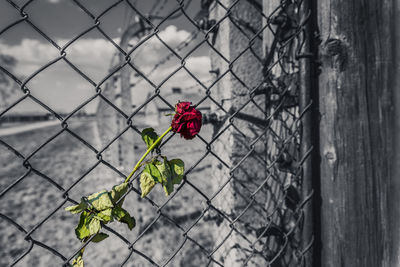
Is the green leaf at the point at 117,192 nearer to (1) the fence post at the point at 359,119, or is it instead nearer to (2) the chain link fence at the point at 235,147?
(2) the chain link fence at the point at 235,147

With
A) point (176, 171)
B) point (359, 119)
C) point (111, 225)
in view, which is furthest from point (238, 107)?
point (111, 225)

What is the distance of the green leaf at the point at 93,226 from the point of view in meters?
0.82

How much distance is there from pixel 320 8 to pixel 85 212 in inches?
45.7

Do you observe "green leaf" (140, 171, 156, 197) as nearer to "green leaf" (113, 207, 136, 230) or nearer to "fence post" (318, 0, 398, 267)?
"green leaf" (113, 207, 136, 230)

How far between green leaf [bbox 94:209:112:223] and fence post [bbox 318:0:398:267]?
0.86 m

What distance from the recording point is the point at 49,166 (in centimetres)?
936

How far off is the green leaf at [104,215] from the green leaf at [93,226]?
0.01m

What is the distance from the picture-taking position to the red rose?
0.84m

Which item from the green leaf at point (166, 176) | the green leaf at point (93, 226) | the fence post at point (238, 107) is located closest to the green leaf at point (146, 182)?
the green leaf at point (166, 176)

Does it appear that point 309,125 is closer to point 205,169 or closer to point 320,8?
point 320,8

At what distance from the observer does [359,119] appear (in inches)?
40.2

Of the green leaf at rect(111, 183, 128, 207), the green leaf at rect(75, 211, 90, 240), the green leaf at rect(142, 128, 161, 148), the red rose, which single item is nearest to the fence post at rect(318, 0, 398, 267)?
the red rose

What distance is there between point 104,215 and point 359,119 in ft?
3.29

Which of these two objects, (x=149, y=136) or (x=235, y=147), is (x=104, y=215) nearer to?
(x=149, y=136)
